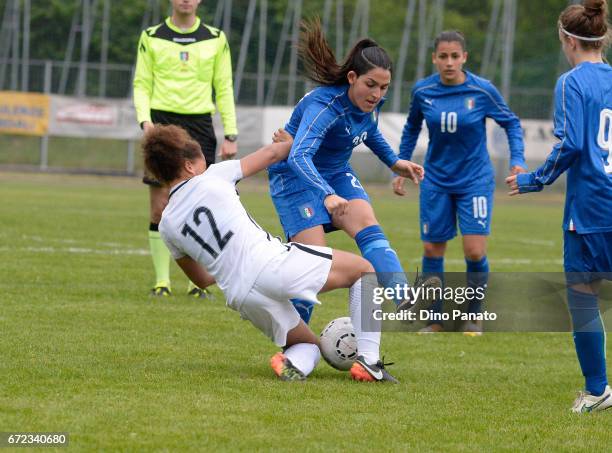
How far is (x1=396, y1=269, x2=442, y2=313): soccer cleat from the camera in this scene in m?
6.41

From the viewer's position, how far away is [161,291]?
351 inches

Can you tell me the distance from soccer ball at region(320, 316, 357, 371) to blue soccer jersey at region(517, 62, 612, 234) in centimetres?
141

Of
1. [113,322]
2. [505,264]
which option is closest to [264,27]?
[505,264]

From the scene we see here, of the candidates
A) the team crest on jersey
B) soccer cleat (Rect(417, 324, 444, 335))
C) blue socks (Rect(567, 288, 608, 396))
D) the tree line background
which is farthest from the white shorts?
the tree line background

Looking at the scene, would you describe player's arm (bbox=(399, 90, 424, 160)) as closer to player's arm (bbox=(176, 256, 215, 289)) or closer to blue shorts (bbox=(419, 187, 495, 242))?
blue shorts (bbox=(419, 187, 495, 242))

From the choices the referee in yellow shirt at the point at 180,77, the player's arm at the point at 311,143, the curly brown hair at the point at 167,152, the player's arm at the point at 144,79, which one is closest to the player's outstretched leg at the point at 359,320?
the player's arm at the point at 311,143

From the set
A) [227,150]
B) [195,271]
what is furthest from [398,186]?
[195,271]

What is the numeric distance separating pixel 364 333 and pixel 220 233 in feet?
3.29

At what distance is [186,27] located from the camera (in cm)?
920

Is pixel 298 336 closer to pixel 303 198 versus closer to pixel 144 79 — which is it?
pixel 303 198

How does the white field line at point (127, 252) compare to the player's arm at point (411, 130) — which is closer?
the player's arm at point (411, 130)

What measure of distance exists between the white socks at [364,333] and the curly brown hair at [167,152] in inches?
42.0

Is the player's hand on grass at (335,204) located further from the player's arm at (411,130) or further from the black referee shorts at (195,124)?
the black referee shorts at (195,124)

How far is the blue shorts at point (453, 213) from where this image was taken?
327 inches
